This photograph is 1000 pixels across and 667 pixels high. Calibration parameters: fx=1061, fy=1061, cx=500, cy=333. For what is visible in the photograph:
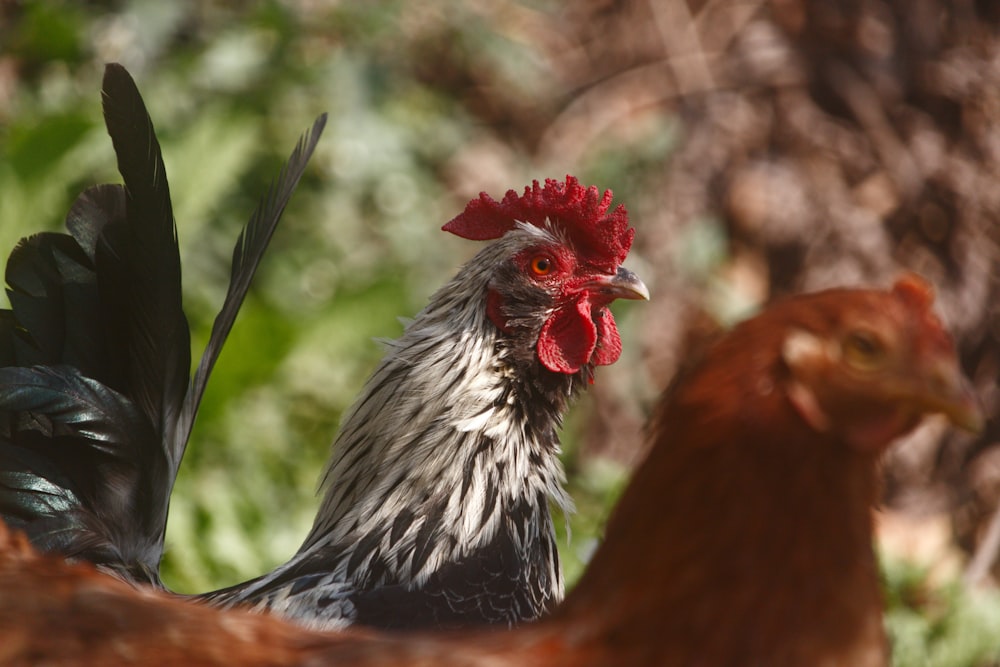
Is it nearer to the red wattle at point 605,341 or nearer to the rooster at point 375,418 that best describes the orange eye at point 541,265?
the rooster at point 375,418

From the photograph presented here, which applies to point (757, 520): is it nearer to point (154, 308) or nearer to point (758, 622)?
point (758, 622)

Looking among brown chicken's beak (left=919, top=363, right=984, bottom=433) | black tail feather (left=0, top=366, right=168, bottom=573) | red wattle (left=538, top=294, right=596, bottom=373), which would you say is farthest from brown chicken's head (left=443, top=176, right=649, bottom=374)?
brown chicken's beak (left=919, top=363, right=984, bottom=433)

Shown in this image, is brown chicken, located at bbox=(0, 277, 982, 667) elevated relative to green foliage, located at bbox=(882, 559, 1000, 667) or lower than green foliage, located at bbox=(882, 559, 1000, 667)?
elevated

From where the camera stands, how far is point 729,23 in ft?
20.1

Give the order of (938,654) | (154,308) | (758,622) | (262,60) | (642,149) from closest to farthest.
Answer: (758,622)
(154,308)
(938,654)
(262,60)
(642,149)

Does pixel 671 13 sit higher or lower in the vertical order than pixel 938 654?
higher

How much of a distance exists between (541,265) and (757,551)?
1.29 metres

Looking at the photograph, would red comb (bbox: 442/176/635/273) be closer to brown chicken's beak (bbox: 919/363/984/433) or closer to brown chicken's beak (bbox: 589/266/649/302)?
brown chicken's beak (bbox: 589/266/649/302)

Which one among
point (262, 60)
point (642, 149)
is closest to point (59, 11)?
point (262, 60)

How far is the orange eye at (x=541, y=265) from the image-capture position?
2.49 metres

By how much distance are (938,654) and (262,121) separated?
3.74 meters

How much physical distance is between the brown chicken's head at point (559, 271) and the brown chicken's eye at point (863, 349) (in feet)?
3.76

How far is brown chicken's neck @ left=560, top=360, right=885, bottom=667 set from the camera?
130 cm

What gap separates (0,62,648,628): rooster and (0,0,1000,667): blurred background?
1502 millimetres
